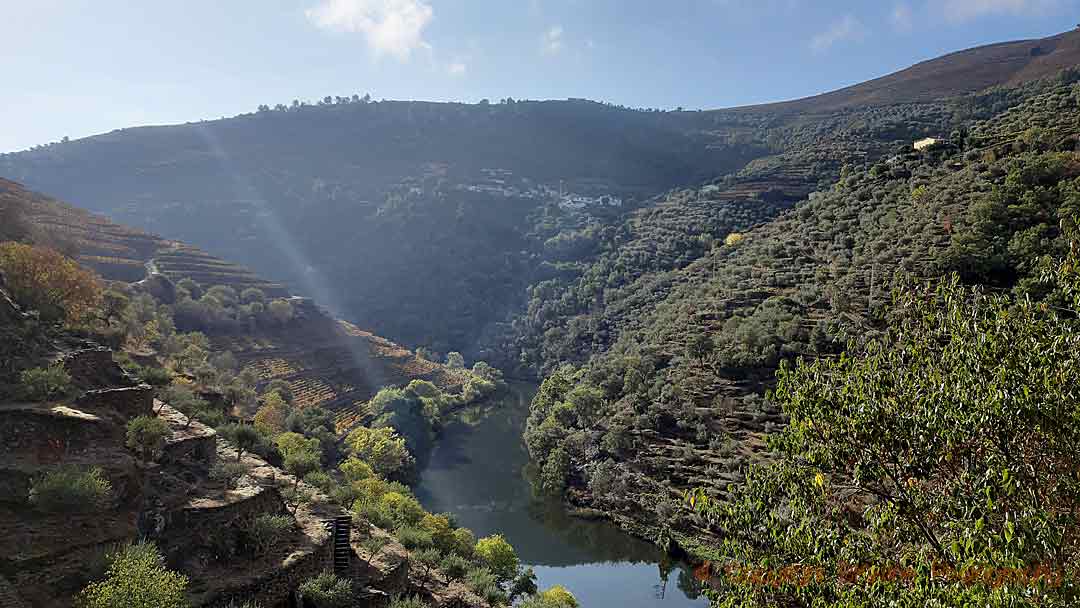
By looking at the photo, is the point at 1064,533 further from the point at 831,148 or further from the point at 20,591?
the point at 831,148

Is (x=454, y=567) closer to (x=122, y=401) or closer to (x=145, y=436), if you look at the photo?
(x=145, y=436)

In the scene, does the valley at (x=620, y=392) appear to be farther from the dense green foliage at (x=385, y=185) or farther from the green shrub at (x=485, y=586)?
Answer: the dense green foliage at (x=385, y=185)

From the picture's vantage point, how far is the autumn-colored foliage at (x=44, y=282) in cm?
1955

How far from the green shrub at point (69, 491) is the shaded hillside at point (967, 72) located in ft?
384

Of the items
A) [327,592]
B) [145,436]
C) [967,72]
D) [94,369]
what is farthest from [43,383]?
[967,72]

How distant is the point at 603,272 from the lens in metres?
88.7

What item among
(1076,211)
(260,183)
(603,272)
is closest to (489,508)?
(1076,211)

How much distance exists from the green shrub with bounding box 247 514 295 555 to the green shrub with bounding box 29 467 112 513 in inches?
150

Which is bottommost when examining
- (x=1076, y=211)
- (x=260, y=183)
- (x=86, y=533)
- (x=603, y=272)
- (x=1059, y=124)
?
(x=603, y=272)

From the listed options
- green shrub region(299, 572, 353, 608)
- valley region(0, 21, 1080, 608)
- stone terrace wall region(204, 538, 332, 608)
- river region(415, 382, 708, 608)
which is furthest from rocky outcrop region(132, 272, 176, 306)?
green shrub region(299, 572, 353, 608)

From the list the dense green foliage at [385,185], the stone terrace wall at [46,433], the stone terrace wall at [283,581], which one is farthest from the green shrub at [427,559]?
the dense green foliage at [385,185]

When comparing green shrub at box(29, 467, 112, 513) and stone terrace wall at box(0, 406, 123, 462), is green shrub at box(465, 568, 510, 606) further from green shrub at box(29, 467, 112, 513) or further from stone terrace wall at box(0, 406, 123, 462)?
stone terrace wall at box(0, 406, 123, 462)

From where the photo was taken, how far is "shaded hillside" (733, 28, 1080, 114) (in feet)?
291

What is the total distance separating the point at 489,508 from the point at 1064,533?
37.2m
